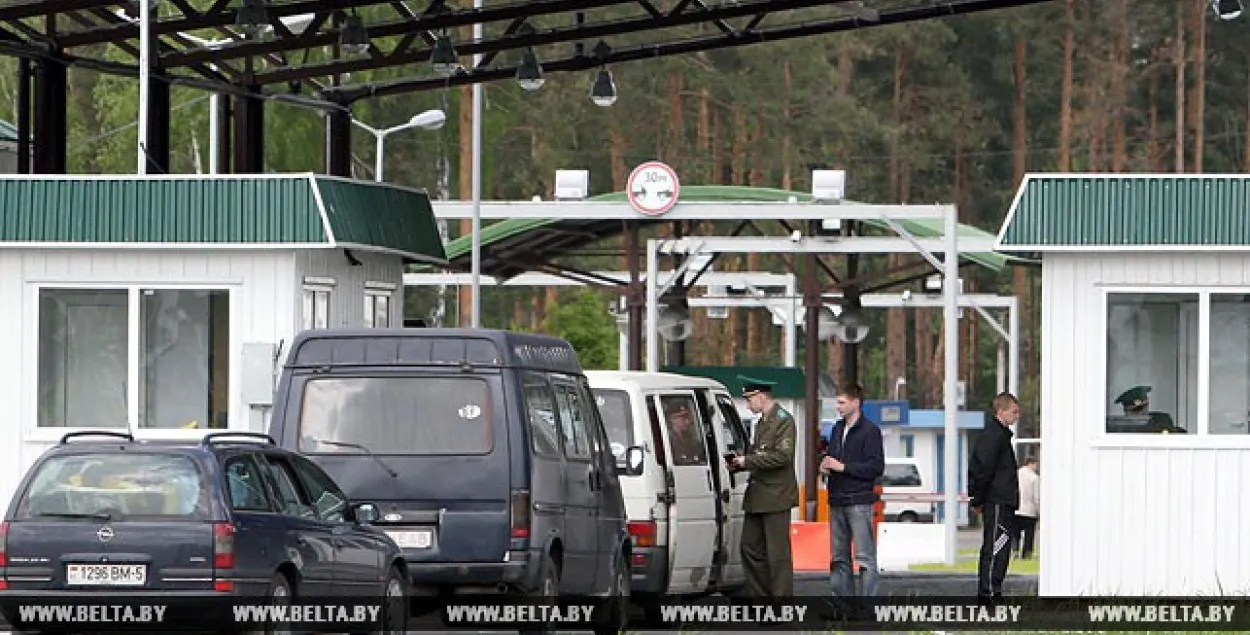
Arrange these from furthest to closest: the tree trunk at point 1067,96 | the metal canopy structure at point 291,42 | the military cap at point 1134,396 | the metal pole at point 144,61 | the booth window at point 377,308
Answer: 1. the tree trunk at point 1067,96
2. the metal canopy structure at point 291,42
3. the metal pole at point 144,61
4. the booth window at point 377,308
5. the military cap at point 1134,396

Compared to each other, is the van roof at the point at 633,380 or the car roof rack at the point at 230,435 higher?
the van roof at the point at 633,380

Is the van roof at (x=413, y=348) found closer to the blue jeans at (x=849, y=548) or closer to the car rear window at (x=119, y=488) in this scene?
the car rear window at (x=119, y=488)

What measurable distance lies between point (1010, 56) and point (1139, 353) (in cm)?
6110

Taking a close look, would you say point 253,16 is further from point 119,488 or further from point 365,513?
point 119,488

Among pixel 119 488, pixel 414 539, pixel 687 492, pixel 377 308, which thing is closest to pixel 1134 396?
pixel 687 492

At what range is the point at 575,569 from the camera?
1922 cm

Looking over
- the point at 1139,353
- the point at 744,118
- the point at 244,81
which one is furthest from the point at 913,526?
the point at 744,118

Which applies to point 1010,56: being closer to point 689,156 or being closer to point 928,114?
point 928,114

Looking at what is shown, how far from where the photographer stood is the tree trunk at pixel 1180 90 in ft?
251

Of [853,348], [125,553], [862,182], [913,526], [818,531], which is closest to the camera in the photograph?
[125,553]

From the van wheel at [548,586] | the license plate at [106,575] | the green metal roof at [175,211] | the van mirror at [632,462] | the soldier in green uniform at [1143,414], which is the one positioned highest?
the green metal roof at [175,211]

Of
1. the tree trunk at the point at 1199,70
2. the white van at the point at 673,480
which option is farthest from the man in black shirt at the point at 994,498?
the tree trunk at the point at 1199,70

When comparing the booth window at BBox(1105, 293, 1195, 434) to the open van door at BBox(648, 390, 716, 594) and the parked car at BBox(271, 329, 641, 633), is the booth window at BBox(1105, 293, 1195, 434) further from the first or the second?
the parked car at BBox(271, 329, 641, 633)

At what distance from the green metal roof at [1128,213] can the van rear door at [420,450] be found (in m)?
6.14
